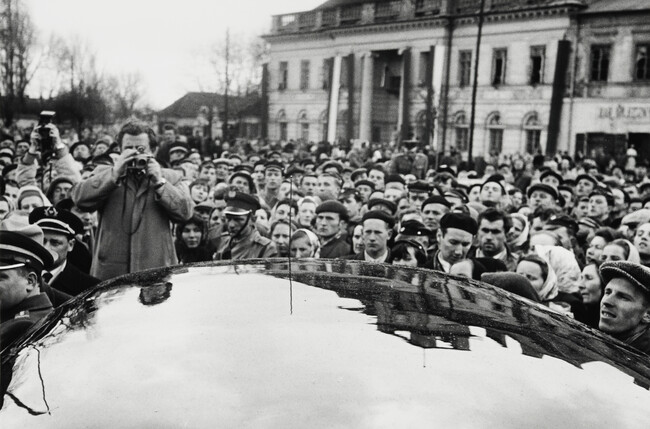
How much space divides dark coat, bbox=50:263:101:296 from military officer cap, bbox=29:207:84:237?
378 mm

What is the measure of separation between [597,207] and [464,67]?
38590 mm

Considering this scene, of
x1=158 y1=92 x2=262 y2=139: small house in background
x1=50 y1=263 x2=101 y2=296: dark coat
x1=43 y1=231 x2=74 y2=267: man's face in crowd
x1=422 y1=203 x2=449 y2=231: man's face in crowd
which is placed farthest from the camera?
x1=158 y1=92 x2=262 y2=139: small house in background

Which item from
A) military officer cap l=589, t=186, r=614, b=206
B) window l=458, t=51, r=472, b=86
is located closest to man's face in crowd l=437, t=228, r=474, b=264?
military officer cap l=589, t=186, r=614, b=206

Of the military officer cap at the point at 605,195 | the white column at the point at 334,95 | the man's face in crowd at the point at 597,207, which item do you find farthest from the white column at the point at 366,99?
the man's face in crowd at the point at 597,207

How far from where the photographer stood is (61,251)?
559cm

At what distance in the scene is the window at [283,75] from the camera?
200 ft

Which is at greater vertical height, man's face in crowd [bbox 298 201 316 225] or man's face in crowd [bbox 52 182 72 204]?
man's face in crowd [bbox 52 182 72 204]

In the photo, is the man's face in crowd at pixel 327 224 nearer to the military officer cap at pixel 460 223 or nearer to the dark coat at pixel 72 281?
the military officer cap at pixel 460 223

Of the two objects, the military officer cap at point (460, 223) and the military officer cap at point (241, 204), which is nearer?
the military officer cap at point (460, 223)

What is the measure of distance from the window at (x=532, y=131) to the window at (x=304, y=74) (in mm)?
19697

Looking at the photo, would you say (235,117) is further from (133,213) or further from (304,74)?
(133,213)

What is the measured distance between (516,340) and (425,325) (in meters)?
0.28

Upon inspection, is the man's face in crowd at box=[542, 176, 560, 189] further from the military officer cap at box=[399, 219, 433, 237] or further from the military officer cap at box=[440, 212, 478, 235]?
the military officer cap at box=[440, 212, 478, 235]

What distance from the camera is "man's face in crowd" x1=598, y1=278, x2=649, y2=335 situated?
4199mm
